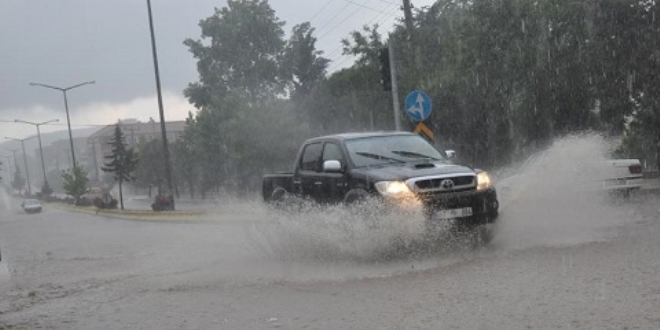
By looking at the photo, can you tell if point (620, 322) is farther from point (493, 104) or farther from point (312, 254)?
point (493, 104)

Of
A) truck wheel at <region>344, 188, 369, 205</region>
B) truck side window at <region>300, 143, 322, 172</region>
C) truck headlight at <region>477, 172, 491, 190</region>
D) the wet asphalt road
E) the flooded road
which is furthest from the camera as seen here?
truck side window at <region>300, 143, 322, 172</region>

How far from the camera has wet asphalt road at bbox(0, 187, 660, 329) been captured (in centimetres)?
577

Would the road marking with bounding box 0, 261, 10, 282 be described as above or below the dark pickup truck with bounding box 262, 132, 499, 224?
below

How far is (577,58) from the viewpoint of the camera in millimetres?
19031

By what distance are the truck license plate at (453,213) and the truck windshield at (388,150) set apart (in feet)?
4.08

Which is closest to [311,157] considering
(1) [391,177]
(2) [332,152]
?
(2) [332,152]

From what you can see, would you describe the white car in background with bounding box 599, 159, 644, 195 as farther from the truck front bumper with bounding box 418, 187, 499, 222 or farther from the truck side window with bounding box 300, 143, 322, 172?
the truck side window with bounding box 300, 143, 322, 172

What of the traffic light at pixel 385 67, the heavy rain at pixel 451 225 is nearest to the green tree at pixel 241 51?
the heavy rain at pixel 451 225

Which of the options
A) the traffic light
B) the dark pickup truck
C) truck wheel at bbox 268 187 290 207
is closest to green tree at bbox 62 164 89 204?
the traffic light

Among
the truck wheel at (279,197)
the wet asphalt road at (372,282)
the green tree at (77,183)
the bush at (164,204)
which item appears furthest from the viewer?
the green tree at (77,183)

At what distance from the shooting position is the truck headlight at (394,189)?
833 centimetres

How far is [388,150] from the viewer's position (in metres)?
9.76

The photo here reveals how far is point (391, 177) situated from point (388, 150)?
132 centimetres

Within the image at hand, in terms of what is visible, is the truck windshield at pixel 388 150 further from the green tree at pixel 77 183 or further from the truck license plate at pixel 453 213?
the green tree at pixel 77 183
